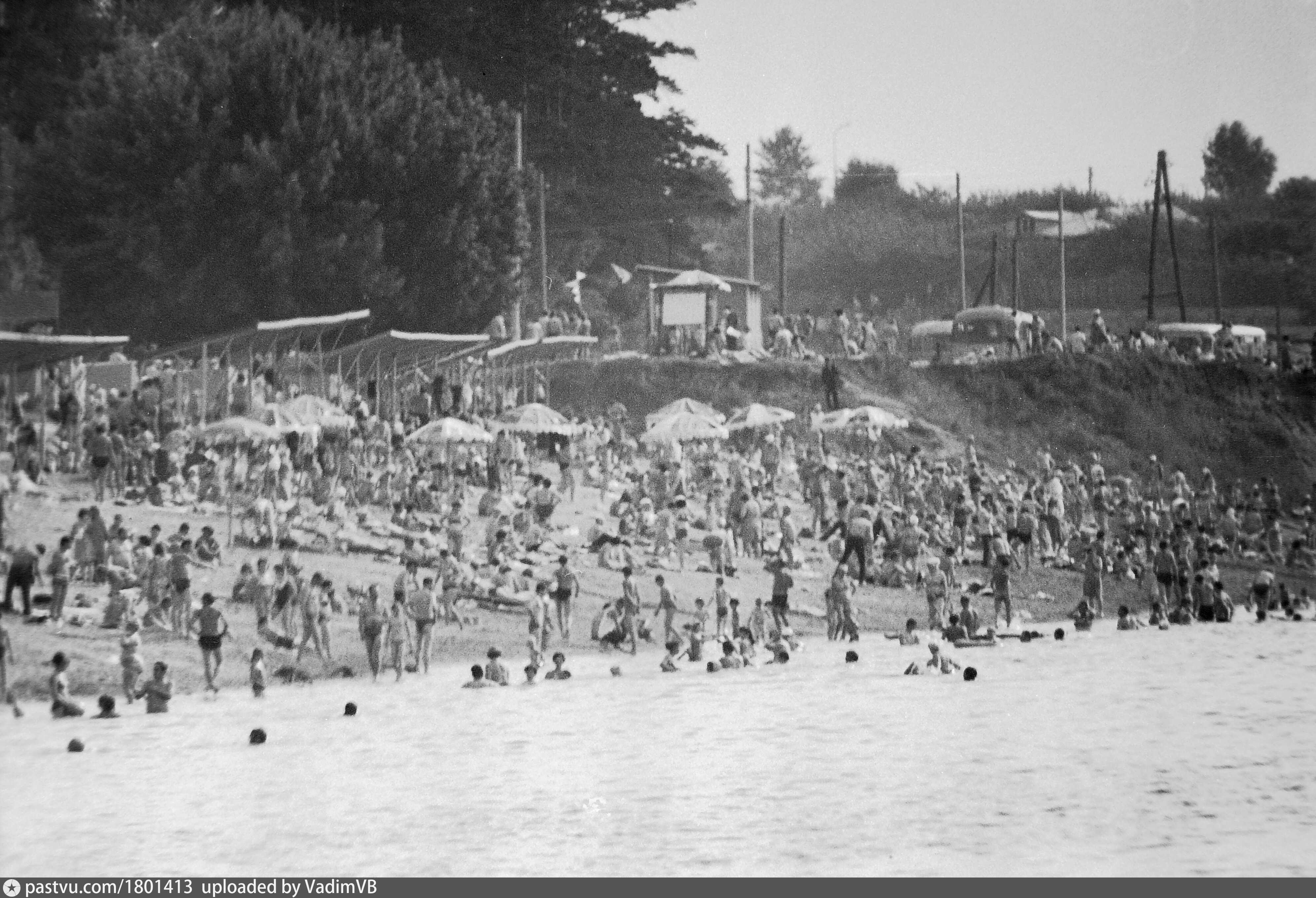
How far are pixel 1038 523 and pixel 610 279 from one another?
5.73 metres

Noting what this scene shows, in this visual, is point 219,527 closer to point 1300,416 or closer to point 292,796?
point 292,796

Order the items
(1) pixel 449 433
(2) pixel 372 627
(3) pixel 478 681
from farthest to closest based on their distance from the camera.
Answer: (1) pixel 449 433 < (3) pixel 478 681 < (2) pixel 372 627

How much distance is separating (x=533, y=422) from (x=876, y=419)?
301cm

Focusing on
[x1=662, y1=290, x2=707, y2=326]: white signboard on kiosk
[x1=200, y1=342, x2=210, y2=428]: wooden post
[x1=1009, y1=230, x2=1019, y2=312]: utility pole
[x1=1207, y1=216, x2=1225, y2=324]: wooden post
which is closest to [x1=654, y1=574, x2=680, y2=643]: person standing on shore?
[x1=200, y1=342, x2=210, y2=428]: wooden post

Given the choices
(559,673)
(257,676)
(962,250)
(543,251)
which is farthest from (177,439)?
(962,250)

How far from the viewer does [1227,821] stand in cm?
906

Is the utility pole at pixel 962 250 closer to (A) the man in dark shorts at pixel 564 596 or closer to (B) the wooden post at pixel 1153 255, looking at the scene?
(B) the wooden post at pixel 1153 255

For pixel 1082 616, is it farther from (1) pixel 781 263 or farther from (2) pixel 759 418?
(1) pixel 781 263

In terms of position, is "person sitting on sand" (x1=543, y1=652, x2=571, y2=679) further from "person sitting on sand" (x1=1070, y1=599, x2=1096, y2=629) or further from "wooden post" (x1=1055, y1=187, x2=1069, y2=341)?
"wooden post" (x1=1055, y1=187, x2=1069, y2=341)

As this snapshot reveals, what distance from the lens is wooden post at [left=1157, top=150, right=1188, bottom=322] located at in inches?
500

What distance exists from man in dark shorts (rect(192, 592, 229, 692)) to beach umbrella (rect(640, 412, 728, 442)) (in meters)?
4.64

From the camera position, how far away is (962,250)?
67.8ft

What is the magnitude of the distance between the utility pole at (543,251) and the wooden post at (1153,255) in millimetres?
5787

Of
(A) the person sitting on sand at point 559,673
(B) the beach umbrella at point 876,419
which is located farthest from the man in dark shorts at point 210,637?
(B) the beach umbrella at point 876,419
